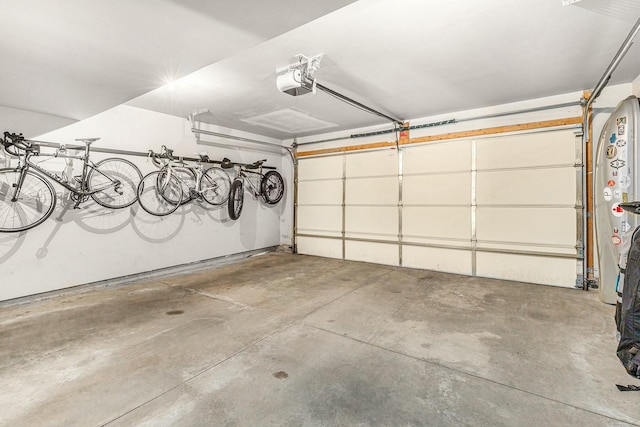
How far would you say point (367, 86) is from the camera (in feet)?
13.2

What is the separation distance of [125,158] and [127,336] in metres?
3.18

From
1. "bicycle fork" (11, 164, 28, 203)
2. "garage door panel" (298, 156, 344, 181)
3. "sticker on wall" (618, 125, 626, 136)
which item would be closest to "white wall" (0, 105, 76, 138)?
"bicycle fork" (11, 164, 28, 203)

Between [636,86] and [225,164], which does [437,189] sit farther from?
[225,164]

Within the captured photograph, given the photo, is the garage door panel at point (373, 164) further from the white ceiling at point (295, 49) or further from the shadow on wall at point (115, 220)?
the shadow on wall at point (115, 220)

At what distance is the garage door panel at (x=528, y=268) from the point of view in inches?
173

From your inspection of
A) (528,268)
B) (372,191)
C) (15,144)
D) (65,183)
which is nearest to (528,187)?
(528,268)

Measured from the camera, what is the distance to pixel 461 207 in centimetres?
525

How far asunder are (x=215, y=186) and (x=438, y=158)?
4.46 metres

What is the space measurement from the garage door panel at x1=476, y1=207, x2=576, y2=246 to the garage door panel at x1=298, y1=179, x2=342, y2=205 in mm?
3048

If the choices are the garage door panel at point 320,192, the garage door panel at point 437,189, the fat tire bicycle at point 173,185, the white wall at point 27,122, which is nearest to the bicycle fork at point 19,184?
the white wall at point 27,122

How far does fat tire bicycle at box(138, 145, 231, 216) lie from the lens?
193 inches

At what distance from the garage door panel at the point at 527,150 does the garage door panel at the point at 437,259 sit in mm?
1660

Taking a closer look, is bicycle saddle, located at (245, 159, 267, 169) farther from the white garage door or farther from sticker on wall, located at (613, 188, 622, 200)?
sticker on wall, located at (613, 188, 622, 200)

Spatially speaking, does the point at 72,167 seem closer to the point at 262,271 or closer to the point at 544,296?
the point at 262,271
